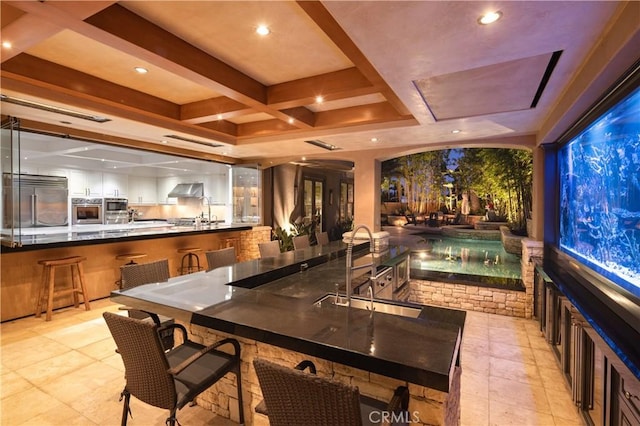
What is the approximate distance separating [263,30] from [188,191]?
22.1 ft

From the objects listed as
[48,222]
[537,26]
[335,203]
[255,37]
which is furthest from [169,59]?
[335,203]

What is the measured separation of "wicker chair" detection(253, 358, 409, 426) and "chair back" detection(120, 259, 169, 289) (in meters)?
1.82

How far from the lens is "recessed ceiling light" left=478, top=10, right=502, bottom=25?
5.06 feet

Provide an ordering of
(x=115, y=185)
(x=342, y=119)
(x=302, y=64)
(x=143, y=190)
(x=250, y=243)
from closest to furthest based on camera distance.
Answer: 1. (x=302, y=64)
2. (x=342, y=119)
3. (x=250, y=243)
4. (x=115, y=185)
5. (x=143, y=190)

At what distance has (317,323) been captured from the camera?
60.6 inches

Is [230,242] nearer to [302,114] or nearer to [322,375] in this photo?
[302,114]

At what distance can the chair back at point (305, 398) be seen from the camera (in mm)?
953

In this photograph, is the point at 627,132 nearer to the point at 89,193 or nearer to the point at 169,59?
the point at 169,59

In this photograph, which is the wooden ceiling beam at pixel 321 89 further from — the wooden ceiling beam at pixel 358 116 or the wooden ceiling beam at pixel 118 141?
the wooden ceiling beam at pixel 118 141

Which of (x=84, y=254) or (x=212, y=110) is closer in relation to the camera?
(x=212, y=110)

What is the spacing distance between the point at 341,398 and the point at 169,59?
242 cm

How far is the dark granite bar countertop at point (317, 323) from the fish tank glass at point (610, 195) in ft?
3.65

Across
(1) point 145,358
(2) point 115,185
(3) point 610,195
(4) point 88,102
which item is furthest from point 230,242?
(3) point 610,195

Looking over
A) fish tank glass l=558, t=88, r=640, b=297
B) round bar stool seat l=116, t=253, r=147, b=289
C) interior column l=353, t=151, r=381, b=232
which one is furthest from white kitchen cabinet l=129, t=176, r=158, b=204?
fish tank glass l=558, t=88, r=640, b=297
